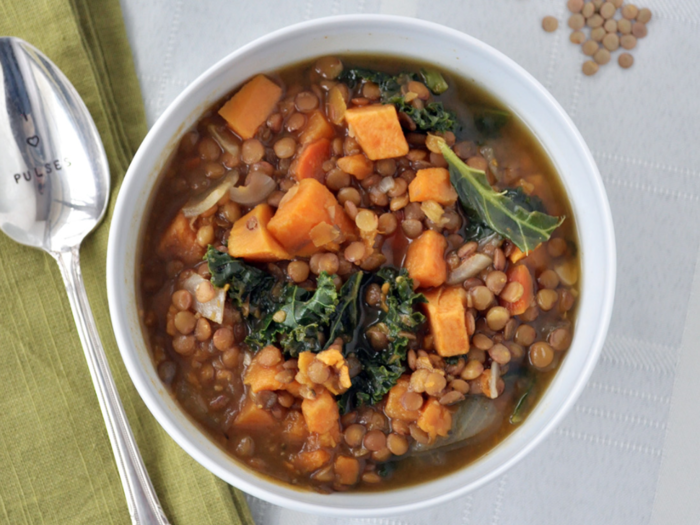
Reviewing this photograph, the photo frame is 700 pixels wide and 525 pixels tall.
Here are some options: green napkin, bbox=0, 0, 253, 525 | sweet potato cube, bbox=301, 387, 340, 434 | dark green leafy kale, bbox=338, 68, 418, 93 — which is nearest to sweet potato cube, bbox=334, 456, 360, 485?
sweet potato cube, bbox=301, 387, 340, 434

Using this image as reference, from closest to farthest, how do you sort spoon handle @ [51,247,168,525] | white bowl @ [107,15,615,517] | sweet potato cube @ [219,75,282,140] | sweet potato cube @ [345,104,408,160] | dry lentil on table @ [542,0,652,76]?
white bowl @ [107,15,615,517], sweet potato cube @ [345,104,408,160], sweet potato cube @ [219,75,282,140], spoon handle @ [51,247,168,525], dry lentil on table @ [542,0,652,76]

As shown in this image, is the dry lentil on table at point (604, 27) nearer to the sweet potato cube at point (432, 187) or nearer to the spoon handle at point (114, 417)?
the sweet potato cube at point (432, 187)

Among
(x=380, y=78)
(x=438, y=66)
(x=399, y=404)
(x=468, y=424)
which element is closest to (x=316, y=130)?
(x=380, y=78)

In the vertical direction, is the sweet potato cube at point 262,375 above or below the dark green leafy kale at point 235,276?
below

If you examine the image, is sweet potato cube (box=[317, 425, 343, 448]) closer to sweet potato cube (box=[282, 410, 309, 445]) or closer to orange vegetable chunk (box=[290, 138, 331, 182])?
sweet potato cube (box=[282, 410, 309, 445])

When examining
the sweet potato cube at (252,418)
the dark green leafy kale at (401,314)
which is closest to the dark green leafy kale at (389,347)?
the dark green leafy kale at (401,314)

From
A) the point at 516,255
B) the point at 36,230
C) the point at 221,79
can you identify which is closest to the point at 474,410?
the point at 516,255

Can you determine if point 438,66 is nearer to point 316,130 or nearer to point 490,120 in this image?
point 490,120
